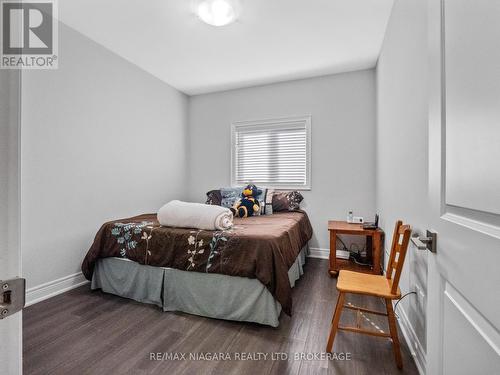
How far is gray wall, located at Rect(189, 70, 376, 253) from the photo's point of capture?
3389 millimetres

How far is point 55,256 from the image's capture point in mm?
2395

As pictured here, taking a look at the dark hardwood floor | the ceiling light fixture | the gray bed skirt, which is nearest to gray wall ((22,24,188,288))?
the gray bed skirt

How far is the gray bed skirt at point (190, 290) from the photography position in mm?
1879

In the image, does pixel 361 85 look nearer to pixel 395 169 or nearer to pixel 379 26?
pixel 379 26

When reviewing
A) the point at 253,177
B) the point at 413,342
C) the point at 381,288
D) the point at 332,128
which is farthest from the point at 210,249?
the point at 332,128

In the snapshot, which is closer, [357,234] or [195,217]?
[195,217]

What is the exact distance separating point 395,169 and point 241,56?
2.17 meters

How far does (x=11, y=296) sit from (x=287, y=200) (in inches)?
126

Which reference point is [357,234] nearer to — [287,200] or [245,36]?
[287,200]

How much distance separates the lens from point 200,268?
2.01 m

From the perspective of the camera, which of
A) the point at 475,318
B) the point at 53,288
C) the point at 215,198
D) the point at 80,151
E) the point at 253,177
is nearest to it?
the point at 475,318

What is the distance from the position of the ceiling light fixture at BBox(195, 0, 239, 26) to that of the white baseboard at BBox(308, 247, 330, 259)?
2972 millimetres

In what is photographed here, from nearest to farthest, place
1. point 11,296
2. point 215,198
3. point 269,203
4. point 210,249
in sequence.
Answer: point 11,296, point 210,249, point 269,203, point 215,198

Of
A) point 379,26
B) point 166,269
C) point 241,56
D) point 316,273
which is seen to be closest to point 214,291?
point 166,269
